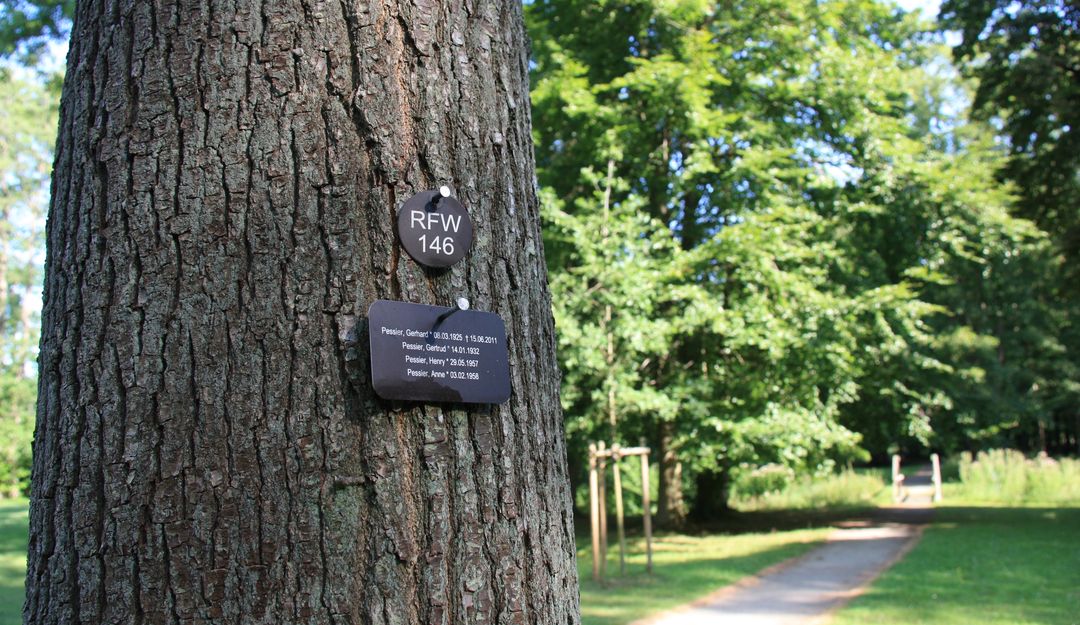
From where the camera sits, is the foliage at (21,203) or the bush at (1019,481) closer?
the bush at (1019,481)

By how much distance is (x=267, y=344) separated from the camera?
188cm

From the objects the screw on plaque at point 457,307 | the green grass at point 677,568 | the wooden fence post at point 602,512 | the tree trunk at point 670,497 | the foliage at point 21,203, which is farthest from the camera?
the foliage at point 21,203

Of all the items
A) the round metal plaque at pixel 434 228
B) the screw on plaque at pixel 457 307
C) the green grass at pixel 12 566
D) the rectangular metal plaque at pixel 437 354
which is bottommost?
the green grass at pixel 12 566

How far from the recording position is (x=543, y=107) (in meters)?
16.4

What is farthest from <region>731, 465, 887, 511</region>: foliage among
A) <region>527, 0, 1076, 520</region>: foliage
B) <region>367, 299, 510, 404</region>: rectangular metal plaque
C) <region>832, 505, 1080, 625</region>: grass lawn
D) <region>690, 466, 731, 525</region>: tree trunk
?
<region>367, 299, 510, 404</region>: rectangular metal plaque

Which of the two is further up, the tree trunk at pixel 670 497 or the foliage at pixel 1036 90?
the foliage at pixel 1036 90

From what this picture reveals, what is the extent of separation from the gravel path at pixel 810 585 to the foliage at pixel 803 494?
696cm

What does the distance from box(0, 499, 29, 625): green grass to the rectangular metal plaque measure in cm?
416

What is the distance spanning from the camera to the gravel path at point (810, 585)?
946 cm

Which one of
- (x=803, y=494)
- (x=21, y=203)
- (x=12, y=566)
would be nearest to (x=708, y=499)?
(x=803, y=494)

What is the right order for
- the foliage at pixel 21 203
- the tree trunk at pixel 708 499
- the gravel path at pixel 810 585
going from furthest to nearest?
the foliage at pixel 21 203 → the tree trunk at pixel 708 499 → the gravel path at pixel 810 585

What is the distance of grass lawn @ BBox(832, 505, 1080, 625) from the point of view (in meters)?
8.84

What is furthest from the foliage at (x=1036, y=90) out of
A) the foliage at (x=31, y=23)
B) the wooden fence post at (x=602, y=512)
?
the foliage at (x=31, y=23)

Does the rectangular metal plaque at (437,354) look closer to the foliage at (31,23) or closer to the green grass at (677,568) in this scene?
the green grass at (677,568)
